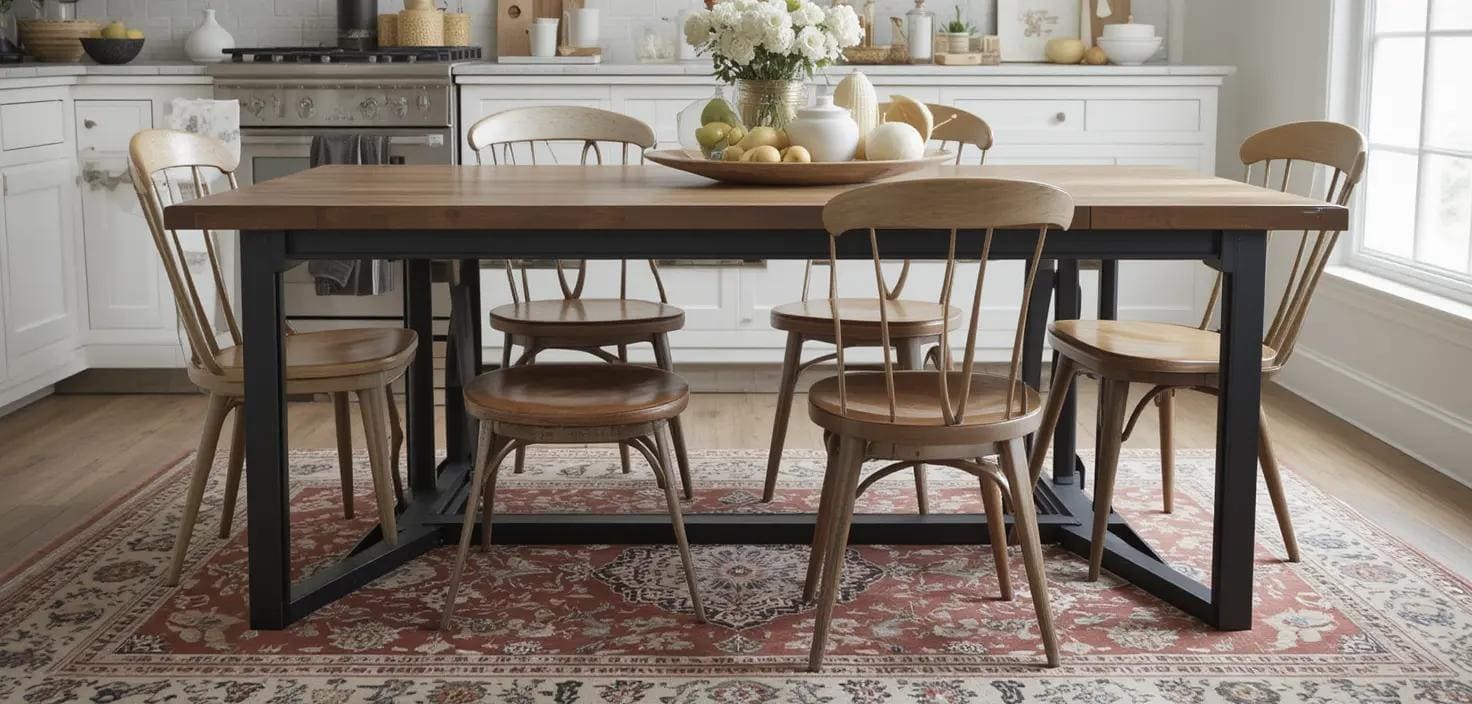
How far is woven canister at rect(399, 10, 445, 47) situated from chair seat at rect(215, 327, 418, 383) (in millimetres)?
2077

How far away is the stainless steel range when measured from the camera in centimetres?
459

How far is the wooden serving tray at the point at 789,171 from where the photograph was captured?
112 inches

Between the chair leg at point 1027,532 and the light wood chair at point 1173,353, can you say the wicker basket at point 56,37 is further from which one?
the chair leg at point 1027,532

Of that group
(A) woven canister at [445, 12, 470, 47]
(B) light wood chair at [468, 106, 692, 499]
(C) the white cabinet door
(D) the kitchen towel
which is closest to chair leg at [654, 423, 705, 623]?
(B) light wood chair at [468, 106, 692, 499]

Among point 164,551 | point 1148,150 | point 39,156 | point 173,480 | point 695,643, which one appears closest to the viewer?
point 695,643

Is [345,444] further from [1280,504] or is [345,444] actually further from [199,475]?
[1280,504]

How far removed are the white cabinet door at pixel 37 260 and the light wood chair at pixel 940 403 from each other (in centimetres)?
279

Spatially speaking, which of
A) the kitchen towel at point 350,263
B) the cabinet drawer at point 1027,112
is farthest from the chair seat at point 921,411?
the kitchen towel at point 350,263

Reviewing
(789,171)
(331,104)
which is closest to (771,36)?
(789,171)

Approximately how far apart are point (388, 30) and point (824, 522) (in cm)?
305

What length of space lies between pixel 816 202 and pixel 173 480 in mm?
2023

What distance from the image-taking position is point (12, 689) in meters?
2.43

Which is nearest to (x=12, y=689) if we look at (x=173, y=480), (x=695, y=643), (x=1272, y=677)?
(x=695, y=643)

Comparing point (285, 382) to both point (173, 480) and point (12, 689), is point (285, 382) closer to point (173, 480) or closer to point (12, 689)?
point (12, 689)
